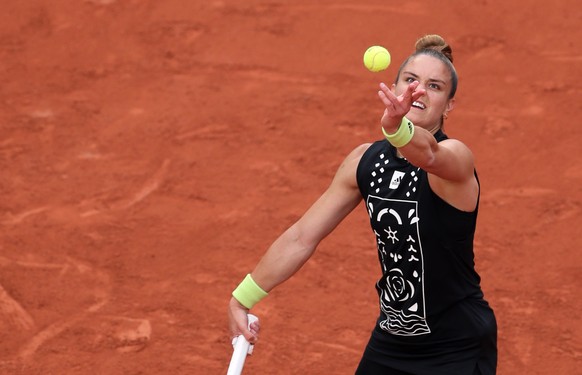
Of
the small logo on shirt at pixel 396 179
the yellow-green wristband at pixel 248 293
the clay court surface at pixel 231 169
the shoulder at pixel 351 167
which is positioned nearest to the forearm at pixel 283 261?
the yellow-green wristband at pixel 248 293

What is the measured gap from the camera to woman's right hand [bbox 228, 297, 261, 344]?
4.13m

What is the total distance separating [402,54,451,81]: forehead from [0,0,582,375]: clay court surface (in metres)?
2.81

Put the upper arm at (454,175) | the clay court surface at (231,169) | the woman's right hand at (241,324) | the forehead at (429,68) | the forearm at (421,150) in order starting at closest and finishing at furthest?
the forearm at (421,150) → the upper arm at (454,175) → the forehead at (429,68) → the woman's right hand at (241,324) → the clay court surface at (231,169)

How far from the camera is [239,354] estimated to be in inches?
158

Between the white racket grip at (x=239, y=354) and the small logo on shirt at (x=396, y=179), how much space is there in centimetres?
78

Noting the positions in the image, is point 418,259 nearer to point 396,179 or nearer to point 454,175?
point 396,179

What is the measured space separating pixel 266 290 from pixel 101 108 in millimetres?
5323

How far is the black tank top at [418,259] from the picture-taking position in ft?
12.7

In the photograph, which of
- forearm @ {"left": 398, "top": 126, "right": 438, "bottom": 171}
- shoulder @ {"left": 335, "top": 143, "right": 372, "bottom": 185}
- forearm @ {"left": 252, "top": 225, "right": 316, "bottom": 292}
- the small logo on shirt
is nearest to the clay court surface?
forearm @ {"left": 252, "top": 225, "right": 316, "bottom": 292}

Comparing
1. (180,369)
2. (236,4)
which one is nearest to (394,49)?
(236,4)

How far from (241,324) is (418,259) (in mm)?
771

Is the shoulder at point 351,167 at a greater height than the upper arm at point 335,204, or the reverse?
the shoulder at point 351,167

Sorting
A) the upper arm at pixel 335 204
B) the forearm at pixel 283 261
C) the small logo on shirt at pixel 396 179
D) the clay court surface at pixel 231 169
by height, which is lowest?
the clay court surface at pixel 231 169

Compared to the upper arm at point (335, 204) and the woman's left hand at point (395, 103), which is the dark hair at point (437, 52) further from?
the woman's left hand at point (395, 103)
